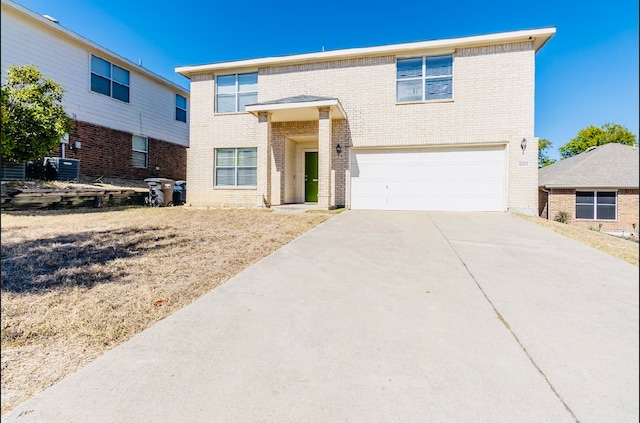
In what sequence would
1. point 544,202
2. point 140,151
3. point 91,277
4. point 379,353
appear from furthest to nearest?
1. point 544,202
2. point 140,151
3. point 91,277
4. point 379,353

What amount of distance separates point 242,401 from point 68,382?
3.94 feet

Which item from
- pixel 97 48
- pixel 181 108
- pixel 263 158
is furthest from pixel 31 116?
pixel 181 108

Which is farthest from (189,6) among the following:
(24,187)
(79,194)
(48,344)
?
(79,194)

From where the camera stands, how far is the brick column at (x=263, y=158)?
37.6 ft

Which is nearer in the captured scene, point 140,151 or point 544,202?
point 140,151

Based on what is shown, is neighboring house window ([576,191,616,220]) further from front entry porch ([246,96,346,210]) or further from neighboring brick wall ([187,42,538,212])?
front entry porch ([246,96,346,210])

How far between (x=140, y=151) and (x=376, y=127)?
38.1ft

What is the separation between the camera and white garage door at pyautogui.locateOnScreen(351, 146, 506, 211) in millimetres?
10922

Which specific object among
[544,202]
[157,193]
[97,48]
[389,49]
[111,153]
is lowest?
[544,202]

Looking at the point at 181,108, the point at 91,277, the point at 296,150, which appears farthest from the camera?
the point at 181,108

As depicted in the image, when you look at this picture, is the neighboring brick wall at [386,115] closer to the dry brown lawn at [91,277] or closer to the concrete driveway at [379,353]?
the dry brown lawn at [91,277]

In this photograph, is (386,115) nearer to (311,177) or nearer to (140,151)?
(311,177)

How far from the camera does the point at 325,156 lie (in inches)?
431

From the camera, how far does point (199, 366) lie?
2.48 m
